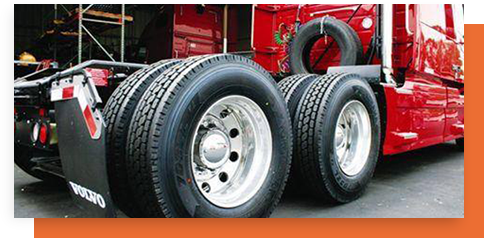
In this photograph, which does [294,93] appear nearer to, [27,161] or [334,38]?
[334,38]

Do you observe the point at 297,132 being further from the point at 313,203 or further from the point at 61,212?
the point at 61,212

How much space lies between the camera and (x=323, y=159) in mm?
2818

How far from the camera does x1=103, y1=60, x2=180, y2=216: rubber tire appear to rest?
1936 mm

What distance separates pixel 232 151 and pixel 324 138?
0.76 m

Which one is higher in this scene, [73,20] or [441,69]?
[73,20]

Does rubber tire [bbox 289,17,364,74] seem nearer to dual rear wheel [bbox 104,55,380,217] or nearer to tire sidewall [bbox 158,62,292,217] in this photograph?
dual rear wheel [bbox 104,55,380,217]

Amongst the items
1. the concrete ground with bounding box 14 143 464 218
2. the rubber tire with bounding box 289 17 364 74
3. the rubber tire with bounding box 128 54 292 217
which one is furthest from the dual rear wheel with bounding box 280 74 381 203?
the rubber tire with bounding box 128 54 292 217

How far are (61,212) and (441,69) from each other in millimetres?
4510

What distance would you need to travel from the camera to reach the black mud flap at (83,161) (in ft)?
5.83

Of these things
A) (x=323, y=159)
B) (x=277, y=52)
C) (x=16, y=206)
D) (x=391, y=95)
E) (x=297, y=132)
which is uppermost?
(x=277, y=52)

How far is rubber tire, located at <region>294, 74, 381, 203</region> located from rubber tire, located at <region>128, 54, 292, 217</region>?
2.56ft

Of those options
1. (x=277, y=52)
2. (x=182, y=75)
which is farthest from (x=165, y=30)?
(x=182, y=75)

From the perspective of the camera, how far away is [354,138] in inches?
135

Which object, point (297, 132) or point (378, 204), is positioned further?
point (378, 204)
